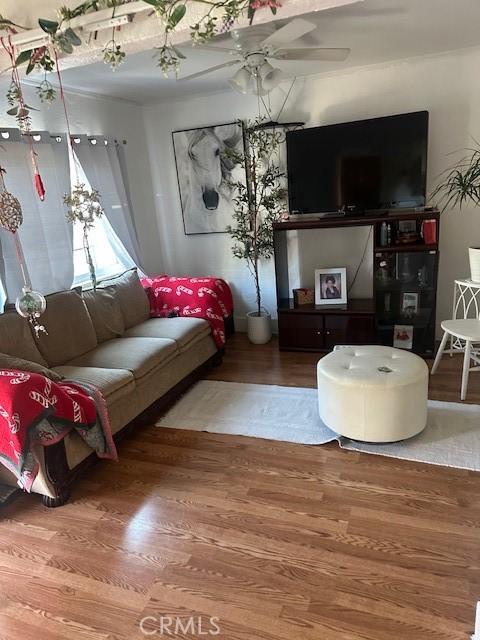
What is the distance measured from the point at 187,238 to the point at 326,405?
2.66 metres

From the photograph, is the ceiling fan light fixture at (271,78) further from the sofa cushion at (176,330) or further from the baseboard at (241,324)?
the baseboard at (241,324)

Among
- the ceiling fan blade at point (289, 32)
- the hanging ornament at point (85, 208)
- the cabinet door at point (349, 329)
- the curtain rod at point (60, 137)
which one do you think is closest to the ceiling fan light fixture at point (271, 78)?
the ceiling fan blade at point (289, 32)

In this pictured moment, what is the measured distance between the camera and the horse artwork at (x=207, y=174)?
4129 millimetres

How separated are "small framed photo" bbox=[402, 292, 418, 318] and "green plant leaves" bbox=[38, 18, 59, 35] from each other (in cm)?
309

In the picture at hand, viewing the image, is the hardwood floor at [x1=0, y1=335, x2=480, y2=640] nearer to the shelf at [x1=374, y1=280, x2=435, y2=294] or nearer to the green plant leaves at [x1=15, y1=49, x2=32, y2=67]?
the shelf at [x1=374, y1=280, x2=435, y2=294]

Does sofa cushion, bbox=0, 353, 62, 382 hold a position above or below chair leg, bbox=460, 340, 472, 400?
above

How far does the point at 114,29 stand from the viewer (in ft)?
5.20

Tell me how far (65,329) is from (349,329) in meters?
2.26

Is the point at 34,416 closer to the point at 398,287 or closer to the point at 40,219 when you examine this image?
the point at 40,219

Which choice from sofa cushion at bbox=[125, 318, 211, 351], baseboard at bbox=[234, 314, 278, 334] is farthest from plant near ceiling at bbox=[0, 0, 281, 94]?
baseboard at bbox=[234, 314, 278, 334]

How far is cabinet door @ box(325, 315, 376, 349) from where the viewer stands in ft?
12.1

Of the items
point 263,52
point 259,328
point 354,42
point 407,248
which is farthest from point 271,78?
point 259,328

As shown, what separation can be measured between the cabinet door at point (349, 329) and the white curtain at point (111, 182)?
190cm

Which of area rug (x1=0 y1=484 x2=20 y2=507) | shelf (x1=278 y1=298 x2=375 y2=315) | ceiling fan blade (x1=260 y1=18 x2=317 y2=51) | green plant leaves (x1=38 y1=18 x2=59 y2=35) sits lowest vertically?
area rug (x1=0 y1=484 x2=20 y2=507)
